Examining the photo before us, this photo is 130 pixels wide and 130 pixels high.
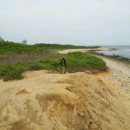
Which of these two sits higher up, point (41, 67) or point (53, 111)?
point (53, 111)

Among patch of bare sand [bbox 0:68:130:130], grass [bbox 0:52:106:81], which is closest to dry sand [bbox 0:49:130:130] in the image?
patch of bare sand [bbox 0:68:130:130]

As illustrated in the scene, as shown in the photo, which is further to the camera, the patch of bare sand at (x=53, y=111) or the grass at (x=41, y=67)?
the grass at (x=41, y=67)

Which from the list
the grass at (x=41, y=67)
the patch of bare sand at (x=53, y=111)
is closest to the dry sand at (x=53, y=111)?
the patch of bare sand at (x=53, y=111)

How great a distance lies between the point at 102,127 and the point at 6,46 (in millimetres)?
26791

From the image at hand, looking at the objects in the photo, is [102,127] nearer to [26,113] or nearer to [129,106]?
[26,113]

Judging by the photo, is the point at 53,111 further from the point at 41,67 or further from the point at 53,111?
the point at 41,67

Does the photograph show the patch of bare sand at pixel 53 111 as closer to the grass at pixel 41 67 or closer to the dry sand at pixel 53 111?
the dry sand at pixel 53 111

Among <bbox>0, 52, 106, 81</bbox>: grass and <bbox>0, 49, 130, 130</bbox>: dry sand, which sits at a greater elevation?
<bbox>0, 49, 130, 130</bbox>: dry sand

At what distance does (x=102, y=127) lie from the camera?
4.72m

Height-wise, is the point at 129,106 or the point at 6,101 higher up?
the point at 6,101

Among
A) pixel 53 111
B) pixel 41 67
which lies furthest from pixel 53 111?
pixel 41 67

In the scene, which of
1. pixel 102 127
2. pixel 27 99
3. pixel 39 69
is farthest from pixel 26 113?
pixel 39 69

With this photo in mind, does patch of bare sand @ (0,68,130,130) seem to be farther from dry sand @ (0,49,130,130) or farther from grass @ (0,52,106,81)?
grass @ (0,52,106,81)

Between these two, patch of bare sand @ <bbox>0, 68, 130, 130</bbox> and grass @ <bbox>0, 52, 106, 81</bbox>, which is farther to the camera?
grass @ <bbox>0, 52, 106, 81</bbox>
